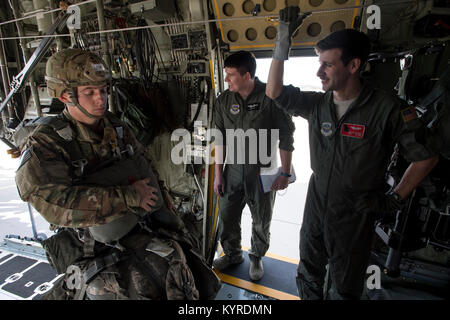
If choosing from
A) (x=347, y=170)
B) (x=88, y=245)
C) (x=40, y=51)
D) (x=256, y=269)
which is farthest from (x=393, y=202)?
(x=40, y=51)

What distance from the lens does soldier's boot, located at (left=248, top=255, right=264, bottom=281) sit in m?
2.65

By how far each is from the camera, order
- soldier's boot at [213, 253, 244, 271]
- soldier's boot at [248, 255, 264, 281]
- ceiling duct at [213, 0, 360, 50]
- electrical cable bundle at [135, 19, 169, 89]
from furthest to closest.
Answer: electrical cable bundle at [135, 19, 169, 89], soldier's boot at [213, 253, 244, 271], soldier's boot at [248, 255, 264, 281], ceiling duct at [213, 0, 360, 50]

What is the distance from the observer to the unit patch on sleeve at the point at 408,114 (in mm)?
1401

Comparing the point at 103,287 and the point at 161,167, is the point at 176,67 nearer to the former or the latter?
the point at 161,167

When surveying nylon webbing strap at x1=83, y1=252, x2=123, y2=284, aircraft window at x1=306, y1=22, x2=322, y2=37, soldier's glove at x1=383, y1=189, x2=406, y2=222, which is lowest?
nylon webbing strap at x1=83, y1=252, x2=123, y2=284

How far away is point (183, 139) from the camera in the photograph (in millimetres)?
3596

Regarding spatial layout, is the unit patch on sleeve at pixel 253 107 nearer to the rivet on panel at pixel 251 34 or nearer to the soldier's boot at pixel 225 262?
the rivet on panel at pixel 251 34

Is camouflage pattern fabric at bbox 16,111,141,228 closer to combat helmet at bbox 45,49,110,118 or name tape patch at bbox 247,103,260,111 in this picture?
combat helmet at bbox 45,49,110,118

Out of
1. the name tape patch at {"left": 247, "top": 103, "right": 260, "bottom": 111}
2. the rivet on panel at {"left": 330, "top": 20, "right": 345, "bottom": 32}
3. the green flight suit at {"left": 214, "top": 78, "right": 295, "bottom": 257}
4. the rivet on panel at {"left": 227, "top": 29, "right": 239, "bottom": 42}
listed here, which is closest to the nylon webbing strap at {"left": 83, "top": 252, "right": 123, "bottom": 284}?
the green flight suit at {"left": 214, "top": 78, "right": 295, "bottom": 257}

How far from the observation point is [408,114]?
1413 millimetres

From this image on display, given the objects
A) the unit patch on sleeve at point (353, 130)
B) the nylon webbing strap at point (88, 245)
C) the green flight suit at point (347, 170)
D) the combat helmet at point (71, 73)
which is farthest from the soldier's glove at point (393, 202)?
the combat helmet at point (71, 73)

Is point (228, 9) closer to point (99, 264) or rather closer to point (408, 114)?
point (408, 114)

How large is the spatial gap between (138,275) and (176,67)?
288cm

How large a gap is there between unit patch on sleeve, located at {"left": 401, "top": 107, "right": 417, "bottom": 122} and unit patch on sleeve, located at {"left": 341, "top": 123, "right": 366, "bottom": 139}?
0.22 m
